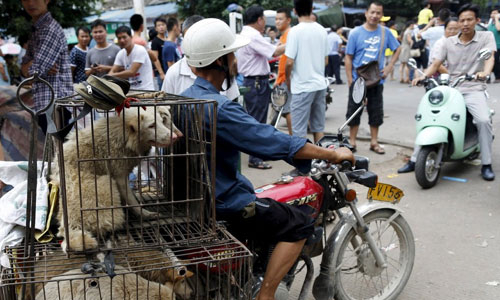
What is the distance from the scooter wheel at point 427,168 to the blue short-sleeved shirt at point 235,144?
3.12 metres

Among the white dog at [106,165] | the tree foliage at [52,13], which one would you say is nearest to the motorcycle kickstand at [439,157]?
the white dog at [106,165]

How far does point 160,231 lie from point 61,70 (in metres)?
2.89

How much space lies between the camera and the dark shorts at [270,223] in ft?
8.07

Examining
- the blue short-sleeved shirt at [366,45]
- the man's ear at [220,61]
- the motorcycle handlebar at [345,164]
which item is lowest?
the motorcycle handlebar at [345,164]

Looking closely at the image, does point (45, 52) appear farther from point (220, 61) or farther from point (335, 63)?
point (335, 63)

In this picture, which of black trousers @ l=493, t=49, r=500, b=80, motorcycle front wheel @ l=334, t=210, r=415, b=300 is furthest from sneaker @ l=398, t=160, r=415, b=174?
black trousers @ l=493, t=49, r=500, b=80

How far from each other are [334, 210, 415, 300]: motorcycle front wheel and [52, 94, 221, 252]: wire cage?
1.08 metres

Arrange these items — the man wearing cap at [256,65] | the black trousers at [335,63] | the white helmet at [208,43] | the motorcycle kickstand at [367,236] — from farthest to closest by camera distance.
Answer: the black trousers at [335,63] → the man wearing cap at [256,65] → the motorcycle kickstand at [367,236] → the white helmet at [208,43]

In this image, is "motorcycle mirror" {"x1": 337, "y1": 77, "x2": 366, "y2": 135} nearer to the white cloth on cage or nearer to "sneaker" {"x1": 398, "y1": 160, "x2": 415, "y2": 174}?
the white cloth on cage

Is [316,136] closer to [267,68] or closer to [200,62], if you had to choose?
[267,68]

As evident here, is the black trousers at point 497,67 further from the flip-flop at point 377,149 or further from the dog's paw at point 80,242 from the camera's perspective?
the dog's paw at point 80,242

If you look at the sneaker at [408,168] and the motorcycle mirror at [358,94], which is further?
the sneaker at [408,168]

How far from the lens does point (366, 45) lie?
656 centimetres

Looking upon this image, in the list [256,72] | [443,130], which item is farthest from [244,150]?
[256,72]
